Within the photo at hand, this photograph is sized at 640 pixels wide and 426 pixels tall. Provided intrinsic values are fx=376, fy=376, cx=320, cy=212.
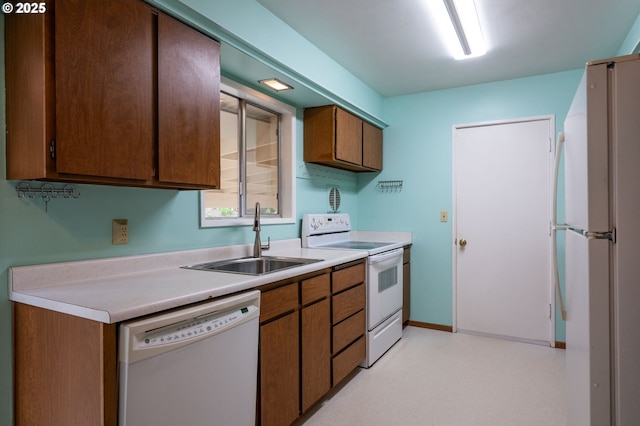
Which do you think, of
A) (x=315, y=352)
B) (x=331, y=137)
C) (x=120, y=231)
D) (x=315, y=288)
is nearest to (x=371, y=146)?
(x=331, y=137)

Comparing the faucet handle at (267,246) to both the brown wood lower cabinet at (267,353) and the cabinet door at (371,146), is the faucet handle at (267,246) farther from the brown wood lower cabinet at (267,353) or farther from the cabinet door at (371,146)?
the cabinet door at (371,146)

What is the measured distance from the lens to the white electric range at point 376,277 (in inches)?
117

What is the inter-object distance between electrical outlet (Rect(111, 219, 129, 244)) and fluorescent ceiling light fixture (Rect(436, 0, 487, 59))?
2122mm

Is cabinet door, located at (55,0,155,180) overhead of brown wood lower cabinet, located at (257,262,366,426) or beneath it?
overhead

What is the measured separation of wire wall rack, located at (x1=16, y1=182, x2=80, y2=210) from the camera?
58.7 inches

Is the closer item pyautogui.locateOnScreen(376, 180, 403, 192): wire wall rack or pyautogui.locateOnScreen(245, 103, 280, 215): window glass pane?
pyautogui.locateOnScreen(245, 103, 280, 215): window glass pane

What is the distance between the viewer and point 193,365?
140cm

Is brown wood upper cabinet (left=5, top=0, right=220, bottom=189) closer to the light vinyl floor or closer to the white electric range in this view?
the white electric range

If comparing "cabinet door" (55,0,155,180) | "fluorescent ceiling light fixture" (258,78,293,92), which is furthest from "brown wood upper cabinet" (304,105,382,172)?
"cabinet door" (55,0,155,180)

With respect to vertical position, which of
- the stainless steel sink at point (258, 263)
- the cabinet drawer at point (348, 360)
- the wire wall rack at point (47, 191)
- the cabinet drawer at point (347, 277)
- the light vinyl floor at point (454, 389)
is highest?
the wire wall rack at point (47, 191)

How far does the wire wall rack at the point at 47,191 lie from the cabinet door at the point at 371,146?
8.63ft

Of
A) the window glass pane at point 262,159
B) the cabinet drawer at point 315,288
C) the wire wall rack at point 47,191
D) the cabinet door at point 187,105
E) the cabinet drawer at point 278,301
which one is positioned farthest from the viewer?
the window glass pane at point 262,159

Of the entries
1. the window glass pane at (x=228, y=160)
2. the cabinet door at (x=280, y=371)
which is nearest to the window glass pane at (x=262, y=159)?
the window glass pane at (x=228, y=160)

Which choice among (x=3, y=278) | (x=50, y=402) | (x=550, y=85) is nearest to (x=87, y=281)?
(x=3, y=278)
